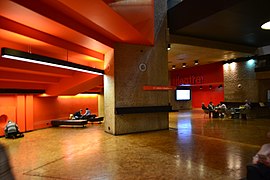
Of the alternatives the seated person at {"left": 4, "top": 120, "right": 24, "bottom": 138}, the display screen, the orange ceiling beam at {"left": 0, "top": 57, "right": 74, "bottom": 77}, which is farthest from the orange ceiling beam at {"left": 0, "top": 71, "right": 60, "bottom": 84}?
the display screen

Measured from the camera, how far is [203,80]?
2025 centimetres

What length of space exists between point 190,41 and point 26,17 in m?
8.16

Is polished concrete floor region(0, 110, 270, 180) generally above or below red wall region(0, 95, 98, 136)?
below

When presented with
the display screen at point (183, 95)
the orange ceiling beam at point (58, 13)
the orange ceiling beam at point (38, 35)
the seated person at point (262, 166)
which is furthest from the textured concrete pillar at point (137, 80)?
the display screen at point (183, 95)

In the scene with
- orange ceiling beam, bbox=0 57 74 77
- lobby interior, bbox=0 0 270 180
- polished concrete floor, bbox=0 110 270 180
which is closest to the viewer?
polished concrete floor, bbox=0 110 270 180

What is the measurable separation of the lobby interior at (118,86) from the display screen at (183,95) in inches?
358

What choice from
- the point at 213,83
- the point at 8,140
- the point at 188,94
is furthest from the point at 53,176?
the point at 188,94

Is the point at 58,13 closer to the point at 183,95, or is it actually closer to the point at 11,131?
the point at 11,131

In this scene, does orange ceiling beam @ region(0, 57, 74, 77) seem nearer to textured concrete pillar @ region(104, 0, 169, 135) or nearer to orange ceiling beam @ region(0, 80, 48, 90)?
orange ceiling beam @ region(0, 80, 48, 90)

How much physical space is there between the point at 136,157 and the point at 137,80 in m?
4.30

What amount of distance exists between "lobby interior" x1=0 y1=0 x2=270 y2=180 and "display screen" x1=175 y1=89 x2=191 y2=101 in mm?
9086

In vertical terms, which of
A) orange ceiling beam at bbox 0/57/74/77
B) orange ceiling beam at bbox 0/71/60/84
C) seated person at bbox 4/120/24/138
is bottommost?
seated person at bbox 4/120/24/138

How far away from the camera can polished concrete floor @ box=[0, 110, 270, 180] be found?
14.3ft

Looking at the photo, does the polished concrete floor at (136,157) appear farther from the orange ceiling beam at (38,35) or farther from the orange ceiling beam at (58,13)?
the orange ceiling beam at (58,13)
